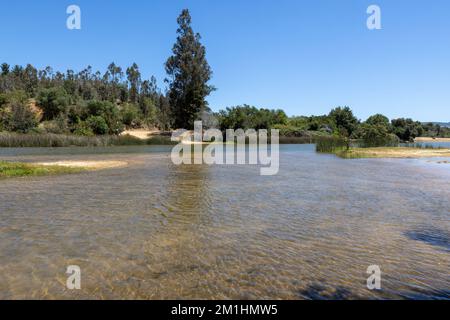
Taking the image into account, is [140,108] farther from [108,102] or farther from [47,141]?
[47,141]

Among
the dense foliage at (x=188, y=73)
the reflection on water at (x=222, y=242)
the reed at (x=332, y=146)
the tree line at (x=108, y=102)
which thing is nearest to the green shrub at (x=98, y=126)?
the tree line at (x=108, y=102)

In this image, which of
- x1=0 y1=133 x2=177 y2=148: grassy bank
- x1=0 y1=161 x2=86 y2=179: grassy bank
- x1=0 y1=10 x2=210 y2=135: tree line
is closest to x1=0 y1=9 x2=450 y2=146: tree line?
x1=0 y1=10 x2=210 y2=135: tree line

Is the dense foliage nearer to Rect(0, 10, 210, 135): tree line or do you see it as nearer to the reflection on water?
Rect(0, 10, 210, 135): tree line

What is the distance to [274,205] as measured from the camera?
13062 millimetres

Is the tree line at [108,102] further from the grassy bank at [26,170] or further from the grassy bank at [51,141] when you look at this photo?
the grassy bank at [26,170]

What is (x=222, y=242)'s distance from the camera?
8.57 meters

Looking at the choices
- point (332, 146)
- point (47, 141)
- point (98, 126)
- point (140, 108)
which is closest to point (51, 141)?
point (47, 141)

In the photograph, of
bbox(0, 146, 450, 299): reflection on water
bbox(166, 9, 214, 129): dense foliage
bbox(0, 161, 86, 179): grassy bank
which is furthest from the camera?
bbox(166, 9, 214, 129): dense foliage

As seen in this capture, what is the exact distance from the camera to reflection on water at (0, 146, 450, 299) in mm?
6062

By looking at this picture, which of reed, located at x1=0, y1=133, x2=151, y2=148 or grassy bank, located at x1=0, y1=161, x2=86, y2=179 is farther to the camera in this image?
reed, located at x1=0, y1=133, x2=151, y2=148

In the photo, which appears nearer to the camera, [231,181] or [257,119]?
[231,181]

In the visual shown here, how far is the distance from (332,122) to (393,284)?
147466mm
